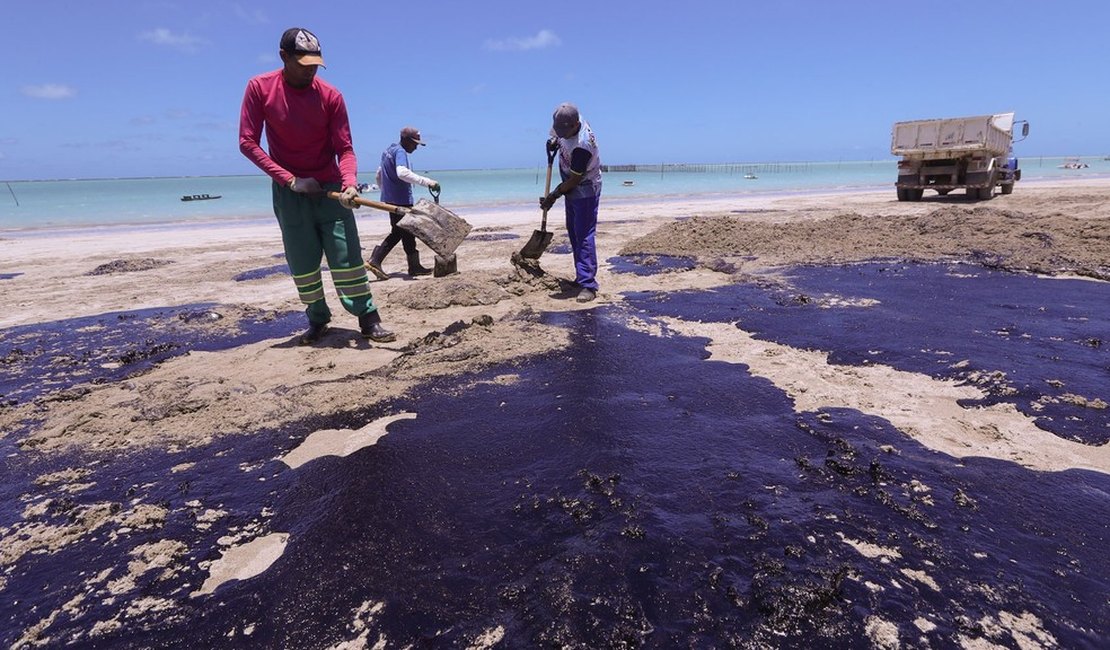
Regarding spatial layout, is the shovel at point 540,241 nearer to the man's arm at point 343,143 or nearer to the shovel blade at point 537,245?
the shovel blade at point 537,245

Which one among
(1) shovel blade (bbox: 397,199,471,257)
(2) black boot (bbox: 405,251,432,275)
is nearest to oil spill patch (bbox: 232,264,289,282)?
(2) black boot (bbox: 405,251,432,275)

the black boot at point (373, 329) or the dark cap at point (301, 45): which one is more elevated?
the dark cap at point (301, 45)

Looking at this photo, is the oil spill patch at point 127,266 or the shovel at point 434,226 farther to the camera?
the oil spill patch at point 127,266

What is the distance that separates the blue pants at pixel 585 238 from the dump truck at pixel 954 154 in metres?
12.2

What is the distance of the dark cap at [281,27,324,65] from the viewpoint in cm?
350

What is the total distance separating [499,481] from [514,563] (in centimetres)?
51

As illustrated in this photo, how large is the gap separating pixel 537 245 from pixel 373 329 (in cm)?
240

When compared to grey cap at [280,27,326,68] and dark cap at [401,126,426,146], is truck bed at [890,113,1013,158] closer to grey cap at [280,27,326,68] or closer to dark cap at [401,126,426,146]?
dark cap at [401,126,426,146]

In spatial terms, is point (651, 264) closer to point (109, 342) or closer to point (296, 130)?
point (296, 130)

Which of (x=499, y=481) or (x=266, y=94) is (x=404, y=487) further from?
(x=266, y=94)

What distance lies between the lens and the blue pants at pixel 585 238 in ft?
18.4

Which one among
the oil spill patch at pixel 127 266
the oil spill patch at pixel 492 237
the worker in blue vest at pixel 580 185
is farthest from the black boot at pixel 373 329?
the oil spill patch at pixel 492 237

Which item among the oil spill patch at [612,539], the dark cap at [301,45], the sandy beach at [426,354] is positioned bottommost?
the oil spill patch at [612,539]

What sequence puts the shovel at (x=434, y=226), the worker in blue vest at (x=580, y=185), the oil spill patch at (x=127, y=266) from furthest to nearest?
the oil spill patch at (x=127, y=266), the worker in blue vest at (x=580, y=185), the shovel at (x=434, y=226)
